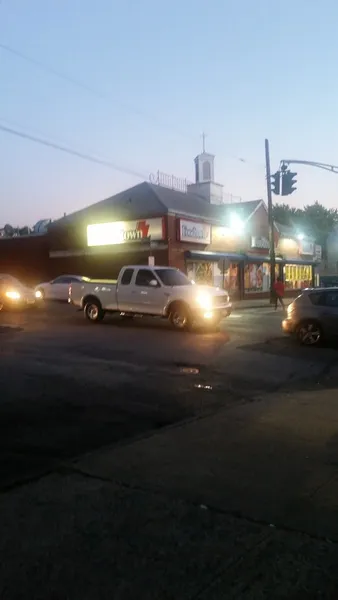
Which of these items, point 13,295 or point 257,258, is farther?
point 257,258

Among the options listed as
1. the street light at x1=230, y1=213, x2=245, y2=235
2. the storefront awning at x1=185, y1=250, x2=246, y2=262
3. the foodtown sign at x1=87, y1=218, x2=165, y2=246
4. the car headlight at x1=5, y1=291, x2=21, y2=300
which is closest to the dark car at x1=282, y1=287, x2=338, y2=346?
the car headlight at x1=5, y1=291, x2=21, y2=300

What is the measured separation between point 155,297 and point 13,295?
27.1 ft

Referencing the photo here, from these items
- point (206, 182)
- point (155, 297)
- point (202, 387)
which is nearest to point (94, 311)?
point (155, 297)

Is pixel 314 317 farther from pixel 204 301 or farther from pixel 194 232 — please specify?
pixel 194 232

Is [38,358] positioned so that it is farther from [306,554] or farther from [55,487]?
[306,554]

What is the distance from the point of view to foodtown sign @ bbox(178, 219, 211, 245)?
32.7 meters

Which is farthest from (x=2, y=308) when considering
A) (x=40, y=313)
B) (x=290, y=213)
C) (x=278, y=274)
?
(x=290, y=213)

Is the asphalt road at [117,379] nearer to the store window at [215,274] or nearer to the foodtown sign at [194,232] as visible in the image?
the foodtown sign at [194,232]

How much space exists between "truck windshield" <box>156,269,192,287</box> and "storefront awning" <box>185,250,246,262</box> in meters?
14.4

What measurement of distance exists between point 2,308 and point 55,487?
67.5 feet

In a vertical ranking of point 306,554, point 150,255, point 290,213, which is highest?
point 290,213

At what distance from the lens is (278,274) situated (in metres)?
46.9

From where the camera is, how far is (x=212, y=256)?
3544 cm

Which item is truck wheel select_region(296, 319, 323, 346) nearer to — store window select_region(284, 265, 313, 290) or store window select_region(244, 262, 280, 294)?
store window select_region(244, 262, 280, 294)
